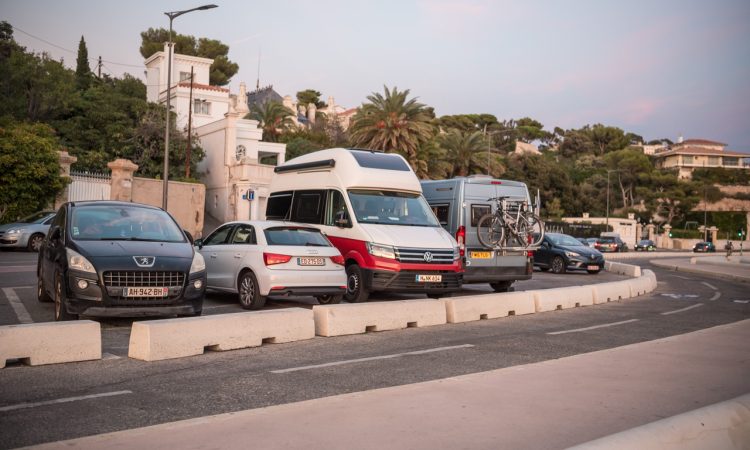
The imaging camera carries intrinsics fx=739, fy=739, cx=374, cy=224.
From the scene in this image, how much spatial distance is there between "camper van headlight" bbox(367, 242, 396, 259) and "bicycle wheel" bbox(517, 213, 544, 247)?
15.5ft

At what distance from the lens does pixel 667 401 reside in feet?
21.7

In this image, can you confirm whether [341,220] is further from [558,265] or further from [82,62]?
[82,62]

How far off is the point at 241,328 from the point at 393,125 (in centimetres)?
4097

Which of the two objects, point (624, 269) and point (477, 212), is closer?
point (477, 212)

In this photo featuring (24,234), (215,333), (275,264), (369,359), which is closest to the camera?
(369,359)

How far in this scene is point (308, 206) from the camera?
Result: 53.0ft

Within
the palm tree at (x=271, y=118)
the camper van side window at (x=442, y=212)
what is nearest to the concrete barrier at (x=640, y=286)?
the camper van side window at (x=442, y=212)

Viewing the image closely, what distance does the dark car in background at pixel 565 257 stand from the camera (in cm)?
2803

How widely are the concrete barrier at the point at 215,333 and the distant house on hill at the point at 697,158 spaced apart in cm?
15433

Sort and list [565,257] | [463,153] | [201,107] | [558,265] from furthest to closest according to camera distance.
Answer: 1. [201,107]
2. [463,153]
3. [558,265]
4. [565,257]

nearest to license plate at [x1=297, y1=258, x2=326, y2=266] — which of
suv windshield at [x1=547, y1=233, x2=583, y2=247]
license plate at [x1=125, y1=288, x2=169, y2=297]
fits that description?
license plate at [x1=125, y1=288, x2=169, y2=297]

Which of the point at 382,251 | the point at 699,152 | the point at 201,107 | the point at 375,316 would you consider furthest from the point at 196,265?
the point at 699,152

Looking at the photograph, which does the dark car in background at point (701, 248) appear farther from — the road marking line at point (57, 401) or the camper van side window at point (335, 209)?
the road marking line at point (57, 401)

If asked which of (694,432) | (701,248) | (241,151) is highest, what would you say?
(241,151)
